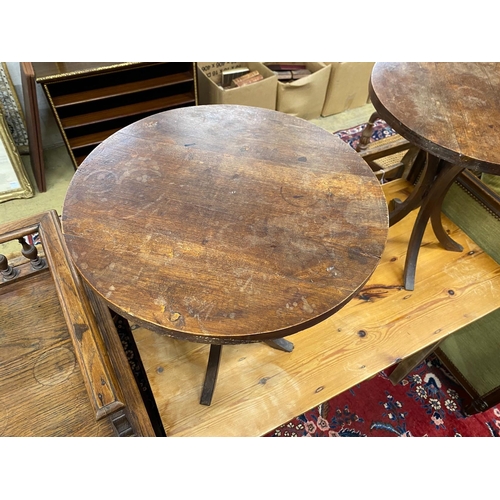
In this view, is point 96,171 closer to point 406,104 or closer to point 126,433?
point 126,433

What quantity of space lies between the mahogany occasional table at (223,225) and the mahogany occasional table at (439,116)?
0.28 metres

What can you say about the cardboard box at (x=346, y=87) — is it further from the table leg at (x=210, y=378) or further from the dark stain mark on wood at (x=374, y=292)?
the table leg at (x=210, y=378)

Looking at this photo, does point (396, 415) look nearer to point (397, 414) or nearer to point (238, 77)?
point (397, 414)

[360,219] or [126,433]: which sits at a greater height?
[360,219]

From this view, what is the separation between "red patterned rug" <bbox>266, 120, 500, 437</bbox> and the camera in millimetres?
1654

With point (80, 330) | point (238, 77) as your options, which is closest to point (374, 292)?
point (80, 330)

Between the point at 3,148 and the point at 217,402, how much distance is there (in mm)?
1730

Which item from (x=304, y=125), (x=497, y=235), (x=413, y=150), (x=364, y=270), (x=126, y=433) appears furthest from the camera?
(x=413, y=150)

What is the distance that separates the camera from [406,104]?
4.44 feet

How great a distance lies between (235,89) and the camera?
2.35m

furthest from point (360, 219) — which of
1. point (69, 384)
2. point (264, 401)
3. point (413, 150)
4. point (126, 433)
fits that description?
point (413, 150)

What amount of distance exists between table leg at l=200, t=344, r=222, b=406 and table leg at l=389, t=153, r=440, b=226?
1.01 m

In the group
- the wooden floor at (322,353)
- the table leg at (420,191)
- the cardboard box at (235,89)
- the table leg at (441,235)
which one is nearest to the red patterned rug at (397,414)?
the wooden floor at (322,353)

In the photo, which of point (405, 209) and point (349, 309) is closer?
point (349, 309)
